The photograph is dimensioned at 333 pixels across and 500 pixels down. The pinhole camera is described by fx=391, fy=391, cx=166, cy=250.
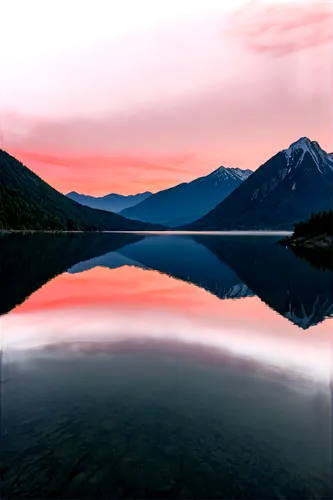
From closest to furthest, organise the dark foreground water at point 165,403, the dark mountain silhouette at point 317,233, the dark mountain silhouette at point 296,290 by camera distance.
Answer: the dark foreground water at point 165,403, the dark mountain silhouette at point 296,290, the dark mountain silhouette at point 317,233

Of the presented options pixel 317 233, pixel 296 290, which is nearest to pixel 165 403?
pixel 296 290

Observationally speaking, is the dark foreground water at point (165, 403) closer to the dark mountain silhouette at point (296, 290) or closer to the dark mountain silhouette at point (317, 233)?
the dark mountain silhouette at point (296, 290)

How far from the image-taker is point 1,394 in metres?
14.2

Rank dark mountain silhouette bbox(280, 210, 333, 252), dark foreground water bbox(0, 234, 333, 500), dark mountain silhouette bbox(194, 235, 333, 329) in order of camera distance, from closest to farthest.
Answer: dark foreground water bbox(0, 234, 333, 500) → dark mountain silhouette bbox(194, 235, 333, 329) → dark mountain silhouette bbox(280, 210, 333, 252)

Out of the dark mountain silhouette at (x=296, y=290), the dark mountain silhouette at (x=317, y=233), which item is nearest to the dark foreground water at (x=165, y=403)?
the dark mountain silhouette at (x=296, y=290)

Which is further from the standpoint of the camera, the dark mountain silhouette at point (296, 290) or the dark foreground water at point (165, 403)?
the dark mountain silhouette at point (296, 290)

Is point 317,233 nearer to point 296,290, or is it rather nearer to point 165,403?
point 296,290

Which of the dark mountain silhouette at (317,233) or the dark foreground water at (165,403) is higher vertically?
the dark mountain silhouette at (317,233)

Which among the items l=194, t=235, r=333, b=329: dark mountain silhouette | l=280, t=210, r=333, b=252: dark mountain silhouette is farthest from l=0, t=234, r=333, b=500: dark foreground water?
l=280, t=210, r=333, b=252: dark mountain silhouette

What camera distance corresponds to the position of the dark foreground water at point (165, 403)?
30.4 ft

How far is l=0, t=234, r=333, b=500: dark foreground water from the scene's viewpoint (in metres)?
9.27

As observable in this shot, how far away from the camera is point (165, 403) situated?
13672mm

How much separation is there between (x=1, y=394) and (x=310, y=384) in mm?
11974

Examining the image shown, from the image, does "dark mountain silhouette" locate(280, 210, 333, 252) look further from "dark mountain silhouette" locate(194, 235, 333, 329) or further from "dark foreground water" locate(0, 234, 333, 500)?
"dark foreground water" locate(0, 234, 333, 500)
